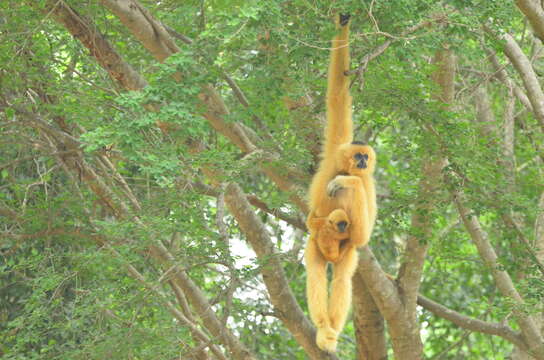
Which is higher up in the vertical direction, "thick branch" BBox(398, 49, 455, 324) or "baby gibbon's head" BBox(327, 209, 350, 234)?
"thick branch" BBox(398, 49, 455, 324)

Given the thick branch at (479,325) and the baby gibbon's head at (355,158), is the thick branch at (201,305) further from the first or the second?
the thick branch at (479,325)

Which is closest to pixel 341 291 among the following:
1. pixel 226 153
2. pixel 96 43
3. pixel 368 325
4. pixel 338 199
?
pixel 338 199

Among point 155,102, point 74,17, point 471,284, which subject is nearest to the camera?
point 155,102

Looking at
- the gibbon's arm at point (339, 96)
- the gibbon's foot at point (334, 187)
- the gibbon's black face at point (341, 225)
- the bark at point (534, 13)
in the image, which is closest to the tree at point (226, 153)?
the bark at point (534, 13)

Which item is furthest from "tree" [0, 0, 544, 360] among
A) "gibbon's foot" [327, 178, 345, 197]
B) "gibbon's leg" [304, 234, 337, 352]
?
"gibbon's foot" [327, 178, 345, 197]

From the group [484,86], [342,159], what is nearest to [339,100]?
[342,159]

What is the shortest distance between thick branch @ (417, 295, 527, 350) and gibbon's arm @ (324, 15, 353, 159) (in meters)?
3.56

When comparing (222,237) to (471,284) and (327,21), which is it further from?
(471,284)

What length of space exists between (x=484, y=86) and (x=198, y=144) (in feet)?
14.7

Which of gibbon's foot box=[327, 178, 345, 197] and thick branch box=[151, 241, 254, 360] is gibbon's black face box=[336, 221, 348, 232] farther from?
thick branch box=[151, 241, 254, 360]

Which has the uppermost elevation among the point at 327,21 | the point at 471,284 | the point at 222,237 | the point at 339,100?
the point at 471,284

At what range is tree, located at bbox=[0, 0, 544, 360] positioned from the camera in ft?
18.1

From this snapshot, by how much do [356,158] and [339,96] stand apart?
53cm

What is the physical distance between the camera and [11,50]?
23.2 feet
